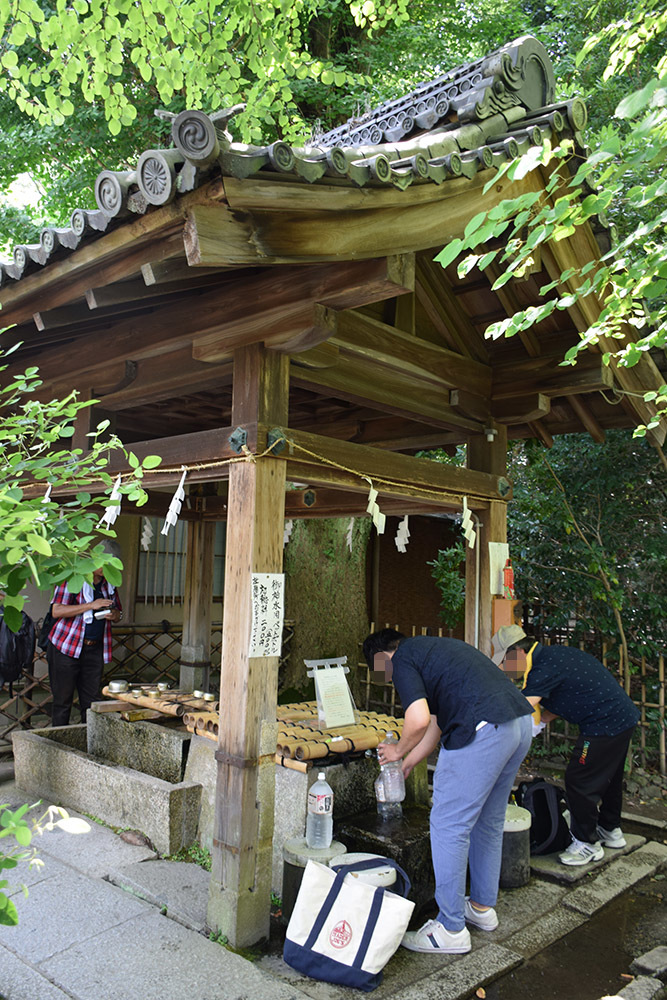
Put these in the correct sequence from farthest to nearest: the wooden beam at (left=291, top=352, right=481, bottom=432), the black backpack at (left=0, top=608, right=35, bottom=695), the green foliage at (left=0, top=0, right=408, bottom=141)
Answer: the black backpack at (left=0, top=608, right=35, bottom=695) → the green foliage at (left=0, top=0, right=408, bottom=141) → the wooden beam at (left=291, top=352, right=481, bottom=432)

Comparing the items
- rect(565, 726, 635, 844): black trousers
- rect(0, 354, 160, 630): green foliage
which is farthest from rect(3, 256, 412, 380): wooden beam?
rect(565, 726, 635, 844): black trousers

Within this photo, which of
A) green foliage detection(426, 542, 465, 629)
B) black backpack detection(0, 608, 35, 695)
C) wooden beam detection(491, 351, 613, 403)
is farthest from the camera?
green foliage detection(426, 542, 465, 629)

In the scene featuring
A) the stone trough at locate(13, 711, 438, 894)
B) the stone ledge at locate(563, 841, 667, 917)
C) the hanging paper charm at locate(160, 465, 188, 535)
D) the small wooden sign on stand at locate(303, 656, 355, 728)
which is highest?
the hanging paper charm at locate(160, 465, 188, 535)

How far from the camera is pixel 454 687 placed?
4.04 metres

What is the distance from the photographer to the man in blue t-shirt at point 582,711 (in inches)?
199

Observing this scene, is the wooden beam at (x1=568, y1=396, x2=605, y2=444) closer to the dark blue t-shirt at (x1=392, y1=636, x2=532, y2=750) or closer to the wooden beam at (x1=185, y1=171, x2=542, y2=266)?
the wooden beam at (x1=185, y1=171, x2=542, y2=266)

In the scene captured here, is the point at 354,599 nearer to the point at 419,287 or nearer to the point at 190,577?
the point at 190,577

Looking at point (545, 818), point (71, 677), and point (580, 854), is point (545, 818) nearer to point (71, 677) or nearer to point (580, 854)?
point (580, 854)

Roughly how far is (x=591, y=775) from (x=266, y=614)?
112 inches

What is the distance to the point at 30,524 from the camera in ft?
5.75

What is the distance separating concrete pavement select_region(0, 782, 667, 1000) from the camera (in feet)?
11.0

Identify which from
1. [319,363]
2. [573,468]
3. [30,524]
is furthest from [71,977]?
[573,468]

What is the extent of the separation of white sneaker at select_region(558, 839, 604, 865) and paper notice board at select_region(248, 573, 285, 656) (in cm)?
289

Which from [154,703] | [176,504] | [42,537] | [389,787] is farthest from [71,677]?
[42,537]
